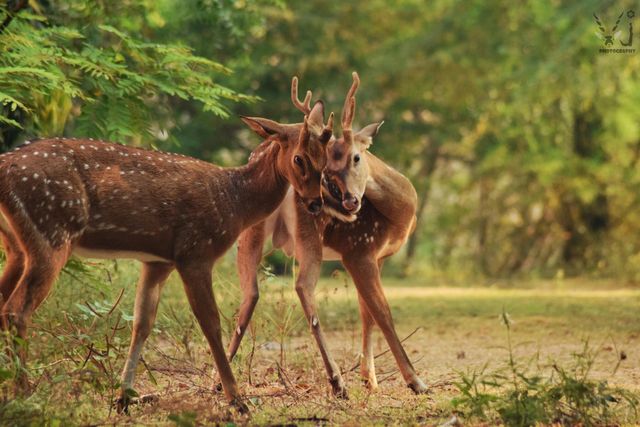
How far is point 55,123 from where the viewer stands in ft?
29.9

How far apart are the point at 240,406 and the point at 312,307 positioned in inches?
60.5

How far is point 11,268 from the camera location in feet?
20.5

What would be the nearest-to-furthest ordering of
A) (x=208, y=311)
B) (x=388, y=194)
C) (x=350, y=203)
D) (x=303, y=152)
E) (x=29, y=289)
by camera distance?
(x=29, y=289)
(x=208, y=311)
(x=303, y=152)
(x=350, y=203)
(x=388, y=194)

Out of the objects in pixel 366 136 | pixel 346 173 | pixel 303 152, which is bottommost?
pixel 346 173

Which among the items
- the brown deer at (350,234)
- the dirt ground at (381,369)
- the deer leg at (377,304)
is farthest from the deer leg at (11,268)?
the deer leg at (377,304)

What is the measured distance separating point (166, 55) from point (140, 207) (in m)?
2.56

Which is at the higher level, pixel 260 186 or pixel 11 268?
pixel 260 186

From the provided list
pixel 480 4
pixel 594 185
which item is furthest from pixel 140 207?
pixel 480 4

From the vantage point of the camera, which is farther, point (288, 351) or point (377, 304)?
point (288, 351)

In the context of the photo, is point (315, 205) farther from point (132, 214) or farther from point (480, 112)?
point (480, 112)

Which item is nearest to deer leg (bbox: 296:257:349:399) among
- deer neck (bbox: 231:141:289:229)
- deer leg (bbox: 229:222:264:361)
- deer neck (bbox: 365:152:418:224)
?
deer leg (bbox: 229:222:264:361)

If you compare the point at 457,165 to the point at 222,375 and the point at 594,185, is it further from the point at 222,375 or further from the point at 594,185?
the point at 222,375

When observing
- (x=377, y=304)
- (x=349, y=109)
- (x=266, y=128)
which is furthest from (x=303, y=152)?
(x=377, y=304)

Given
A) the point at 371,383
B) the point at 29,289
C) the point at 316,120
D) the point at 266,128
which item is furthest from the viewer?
the point at 371,383
